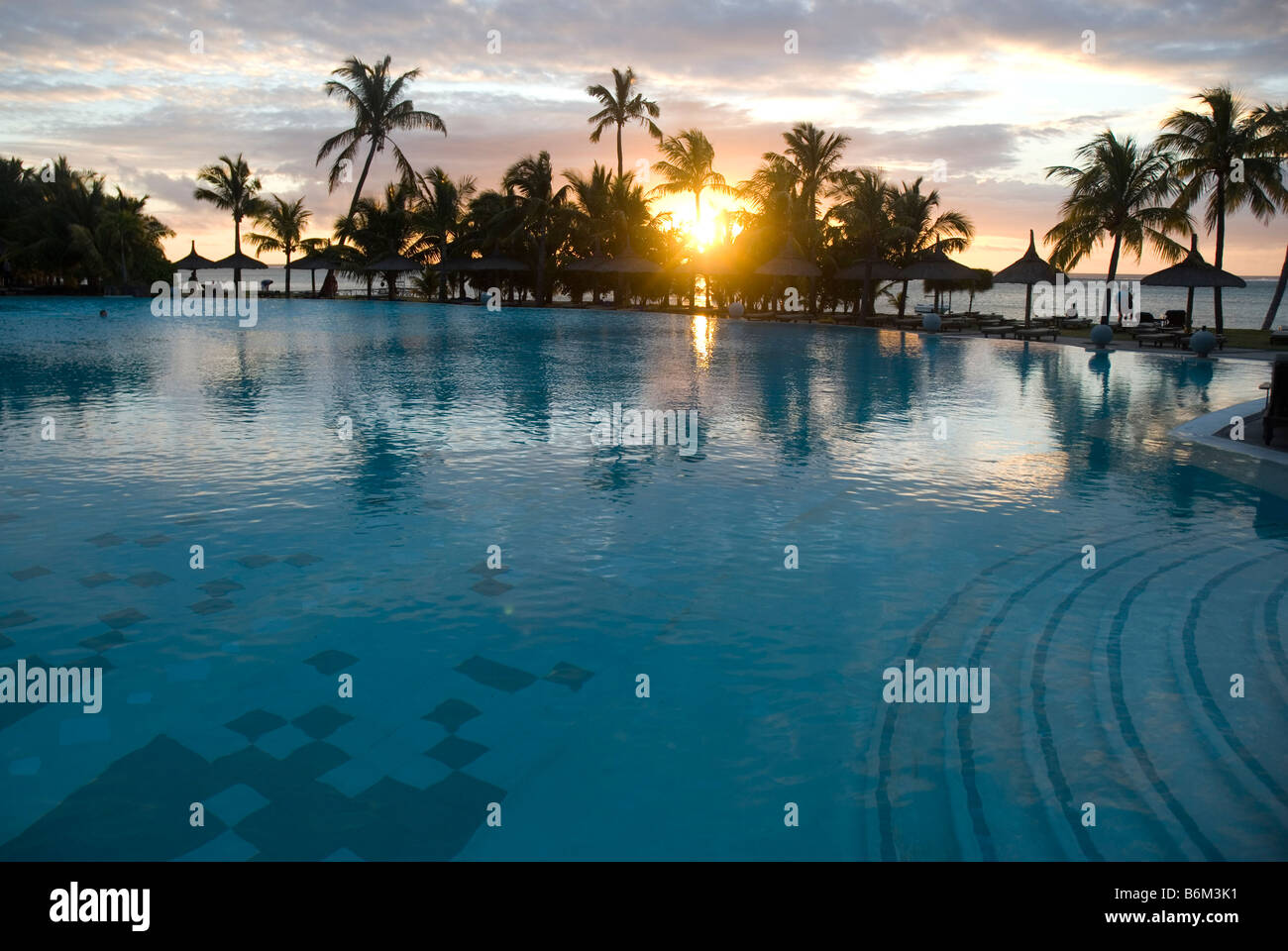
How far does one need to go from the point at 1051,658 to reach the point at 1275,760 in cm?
125

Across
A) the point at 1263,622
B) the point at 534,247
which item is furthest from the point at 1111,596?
the point at 534,247

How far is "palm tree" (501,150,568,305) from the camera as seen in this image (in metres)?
44.4

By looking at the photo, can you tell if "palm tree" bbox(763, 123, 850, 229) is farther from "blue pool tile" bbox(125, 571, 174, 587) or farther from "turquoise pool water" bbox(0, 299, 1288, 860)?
"blue pool tile" bbox(125, 571, 174, 587)

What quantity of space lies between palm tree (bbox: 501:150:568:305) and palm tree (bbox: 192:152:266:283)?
56.6 ft

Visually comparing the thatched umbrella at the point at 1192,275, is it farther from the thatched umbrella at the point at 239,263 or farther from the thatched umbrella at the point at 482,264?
the thatched umbrella at the point at 239,263

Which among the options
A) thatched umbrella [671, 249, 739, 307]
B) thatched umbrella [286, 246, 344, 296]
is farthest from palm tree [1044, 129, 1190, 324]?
thatched umbrella [286, 246, 344, 296]

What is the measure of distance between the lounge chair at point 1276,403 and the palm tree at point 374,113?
4430 centimetres

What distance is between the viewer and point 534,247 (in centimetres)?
4678

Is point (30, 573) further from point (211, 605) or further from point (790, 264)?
point (790, 264)

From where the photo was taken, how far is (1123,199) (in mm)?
30297

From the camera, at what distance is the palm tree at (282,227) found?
52312mm

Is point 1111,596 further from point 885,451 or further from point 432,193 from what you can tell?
point 432,193
